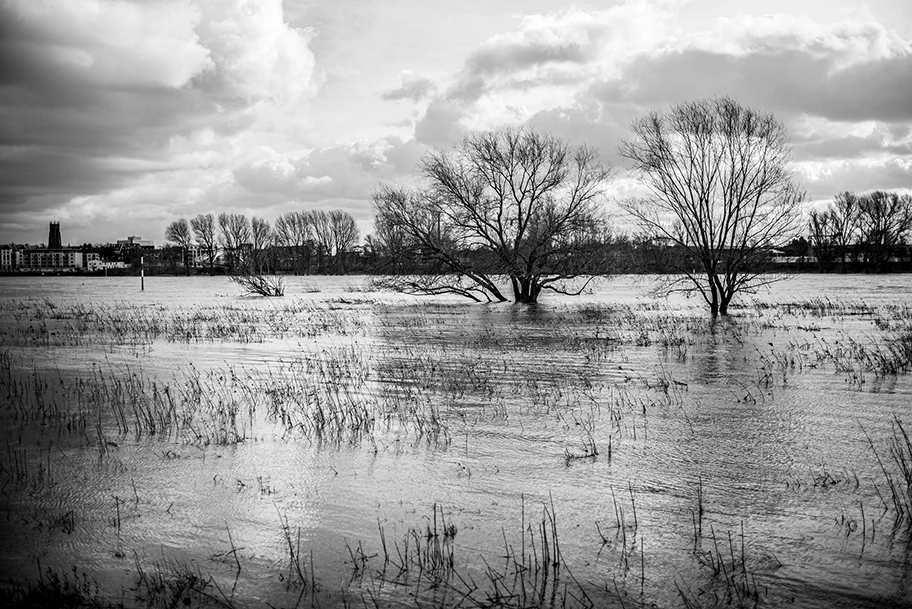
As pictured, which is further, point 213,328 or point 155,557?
point 213,328

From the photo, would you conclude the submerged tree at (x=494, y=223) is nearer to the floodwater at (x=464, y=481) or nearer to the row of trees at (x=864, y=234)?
the floodwater at (x=464, y=481)

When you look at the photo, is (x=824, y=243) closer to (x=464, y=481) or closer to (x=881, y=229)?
(x=881, y=229)

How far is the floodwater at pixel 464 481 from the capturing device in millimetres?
5461

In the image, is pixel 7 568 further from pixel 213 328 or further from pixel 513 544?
pixel 213 328

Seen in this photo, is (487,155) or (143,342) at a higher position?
(487,155)

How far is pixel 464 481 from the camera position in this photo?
7.85m

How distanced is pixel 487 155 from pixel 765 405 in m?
32.6

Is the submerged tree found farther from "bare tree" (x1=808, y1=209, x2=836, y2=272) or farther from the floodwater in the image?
"bare tree" (x1=808, y1=209, x2=836, y2=272)

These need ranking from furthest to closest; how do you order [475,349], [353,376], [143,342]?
[143,342] < [475,349] < [353,376]

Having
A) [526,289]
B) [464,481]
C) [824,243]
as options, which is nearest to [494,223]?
[526,289]

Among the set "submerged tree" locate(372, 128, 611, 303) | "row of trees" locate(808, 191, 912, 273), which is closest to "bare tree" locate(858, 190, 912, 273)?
"row of trees" locate(808, 191, 912, 273)

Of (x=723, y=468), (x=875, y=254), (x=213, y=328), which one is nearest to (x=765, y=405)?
(x=723, y=468)

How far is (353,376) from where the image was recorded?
15.0 metres

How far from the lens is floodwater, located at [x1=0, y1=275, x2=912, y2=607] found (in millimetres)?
5461
